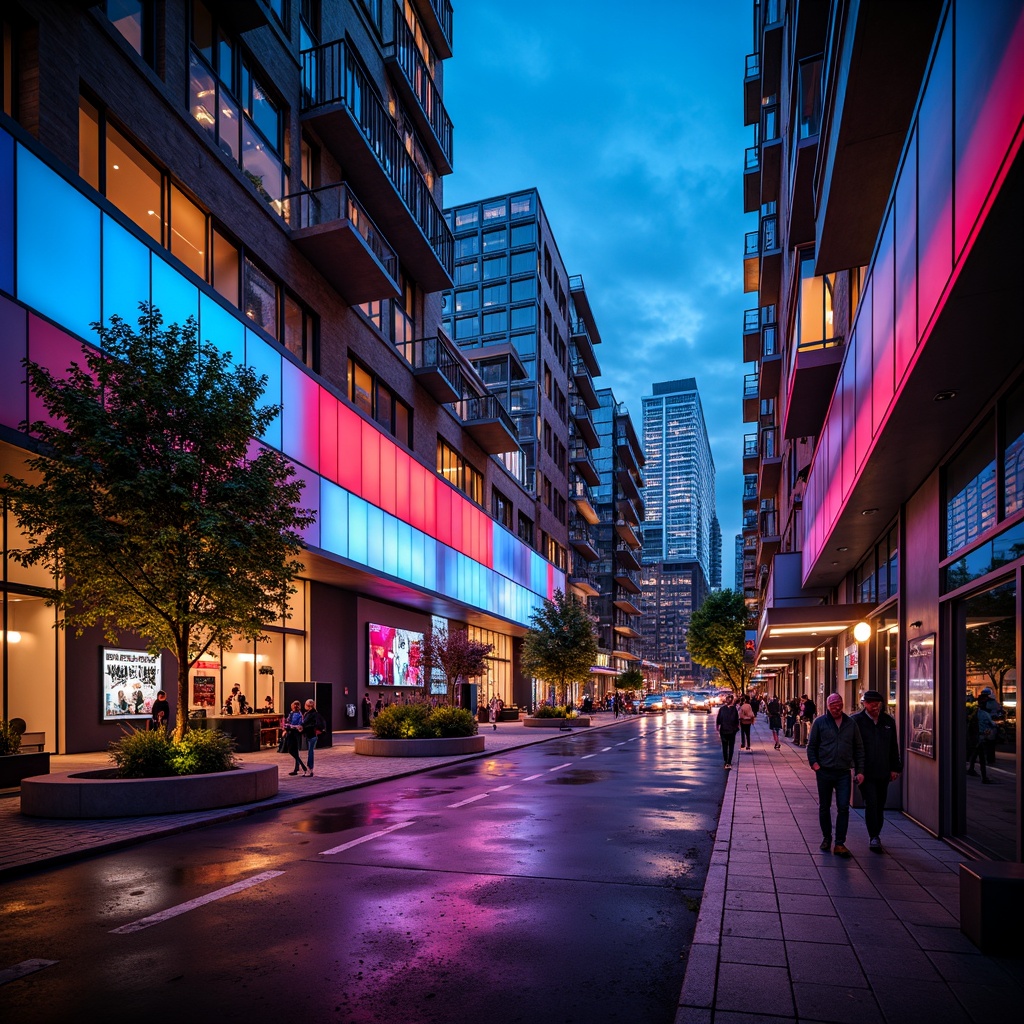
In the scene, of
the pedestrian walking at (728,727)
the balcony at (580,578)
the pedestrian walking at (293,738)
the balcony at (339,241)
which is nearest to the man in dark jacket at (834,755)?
the pedestrian walking at (728,727)

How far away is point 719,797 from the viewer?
50.3ft

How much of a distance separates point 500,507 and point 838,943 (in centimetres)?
4762

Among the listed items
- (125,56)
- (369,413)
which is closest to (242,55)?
(125,56)

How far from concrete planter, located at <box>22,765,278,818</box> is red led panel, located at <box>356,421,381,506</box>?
18.0 m

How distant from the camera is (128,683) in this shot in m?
22.1

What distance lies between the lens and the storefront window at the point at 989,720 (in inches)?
319

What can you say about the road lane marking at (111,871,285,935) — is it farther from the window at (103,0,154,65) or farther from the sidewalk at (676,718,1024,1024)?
the window at (103,0,154,65)

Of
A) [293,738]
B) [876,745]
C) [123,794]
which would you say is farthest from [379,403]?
[876,745]

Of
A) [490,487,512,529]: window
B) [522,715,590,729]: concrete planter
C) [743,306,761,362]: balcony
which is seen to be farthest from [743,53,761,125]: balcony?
[522,715,590,729]: concrete planter

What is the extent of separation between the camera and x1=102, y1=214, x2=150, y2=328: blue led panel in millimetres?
17531

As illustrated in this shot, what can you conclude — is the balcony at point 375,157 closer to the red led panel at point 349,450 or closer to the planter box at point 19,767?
the red led panel at point 349,450

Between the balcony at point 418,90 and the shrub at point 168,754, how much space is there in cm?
3049

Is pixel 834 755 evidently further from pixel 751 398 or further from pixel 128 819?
pixel 751 398

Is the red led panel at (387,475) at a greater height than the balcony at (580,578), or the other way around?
the red led panel at (387,475)
